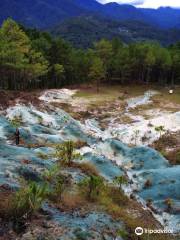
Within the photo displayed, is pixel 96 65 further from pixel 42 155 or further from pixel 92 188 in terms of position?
pixel 92 188

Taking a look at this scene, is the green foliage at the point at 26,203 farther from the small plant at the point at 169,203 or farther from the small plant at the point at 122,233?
the small plant at the point at 169,203

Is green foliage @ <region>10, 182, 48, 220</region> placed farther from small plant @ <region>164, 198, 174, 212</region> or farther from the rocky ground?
small plant @ <region>164, 198, 174, 212</region>

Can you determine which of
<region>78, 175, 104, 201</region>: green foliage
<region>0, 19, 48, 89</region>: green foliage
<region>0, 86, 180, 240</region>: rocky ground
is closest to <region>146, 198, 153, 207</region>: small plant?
<region>0, 86, 180, 240</region>: rocky ground

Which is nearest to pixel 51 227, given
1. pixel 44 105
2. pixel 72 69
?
pixel 44 105

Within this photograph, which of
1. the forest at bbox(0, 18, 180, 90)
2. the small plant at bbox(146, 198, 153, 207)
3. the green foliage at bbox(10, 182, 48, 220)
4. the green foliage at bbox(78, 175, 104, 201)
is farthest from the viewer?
the forest at bbox(0, 18, 180, 90)

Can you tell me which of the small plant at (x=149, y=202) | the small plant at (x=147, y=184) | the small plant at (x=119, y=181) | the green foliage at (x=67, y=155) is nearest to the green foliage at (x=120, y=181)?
the small plant at (x=119, y=181)

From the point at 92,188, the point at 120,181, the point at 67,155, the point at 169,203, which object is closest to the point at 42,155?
the point at 67,155

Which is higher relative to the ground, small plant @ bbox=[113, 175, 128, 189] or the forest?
the forest

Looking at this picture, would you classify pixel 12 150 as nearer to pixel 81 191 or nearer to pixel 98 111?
pixel 81 191
